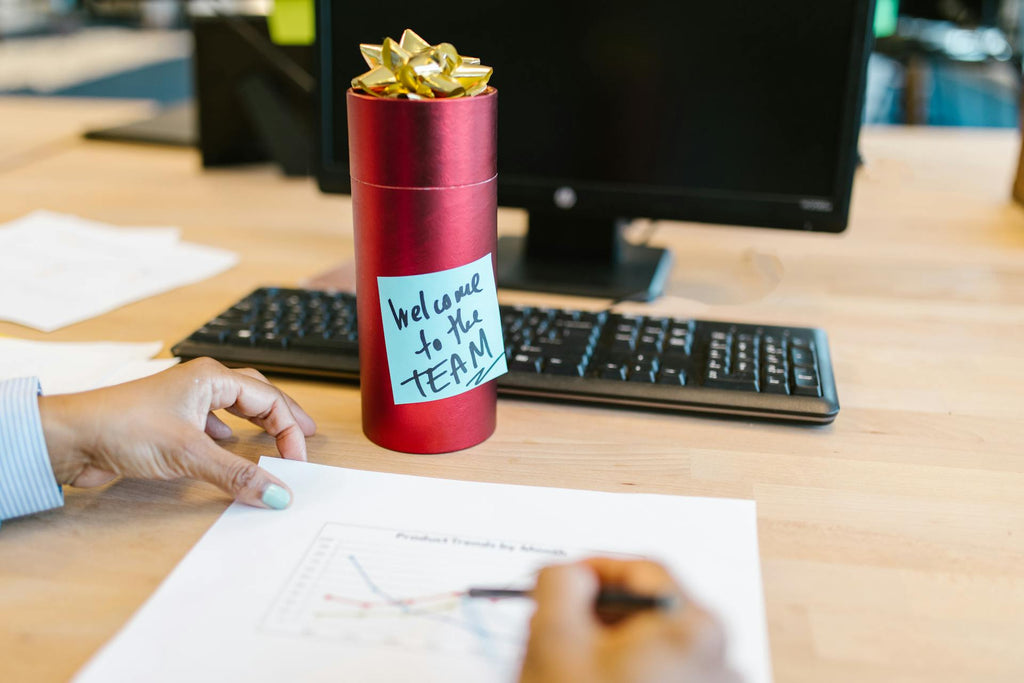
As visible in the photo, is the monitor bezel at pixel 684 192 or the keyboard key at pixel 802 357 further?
the monitor bezel at pixel 684 192

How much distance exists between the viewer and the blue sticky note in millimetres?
529

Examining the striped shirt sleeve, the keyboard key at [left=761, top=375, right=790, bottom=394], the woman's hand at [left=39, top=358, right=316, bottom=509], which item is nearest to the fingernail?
the woman's hand at [left=39, top=358, right=316, bottom=509]

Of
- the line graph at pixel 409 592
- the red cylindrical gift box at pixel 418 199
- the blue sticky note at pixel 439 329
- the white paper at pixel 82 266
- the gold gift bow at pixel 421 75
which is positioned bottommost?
the line graph at pixel 409 592

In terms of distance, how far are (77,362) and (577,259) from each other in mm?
484

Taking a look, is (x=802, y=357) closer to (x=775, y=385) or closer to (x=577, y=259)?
(x=775, y=385)

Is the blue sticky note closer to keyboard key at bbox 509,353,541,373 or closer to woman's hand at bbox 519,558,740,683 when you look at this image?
keyboard key at bbox 509,353,541,373

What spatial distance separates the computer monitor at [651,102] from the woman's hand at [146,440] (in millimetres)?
414

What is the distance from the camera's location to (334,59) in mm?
867

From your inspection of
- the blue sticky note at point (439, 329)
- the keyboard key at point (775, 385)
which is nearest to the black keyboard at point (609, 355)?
the keyboard key at point (775, 385)

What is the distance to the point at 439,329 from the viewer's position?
0.53 m

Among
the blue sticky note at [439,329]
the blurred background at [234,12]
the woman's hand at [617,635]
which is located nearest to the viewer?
the woman's hand at [617,635]

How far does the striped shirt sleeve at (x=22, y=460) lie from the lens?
0.49 m

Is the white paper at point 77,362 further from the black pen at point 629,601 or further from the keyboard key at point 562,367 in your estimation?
the black pen at point 629,601

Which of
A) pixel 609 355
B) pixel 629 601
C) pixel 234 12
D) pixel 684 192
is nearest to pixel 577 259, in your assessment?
pixel 684 192
